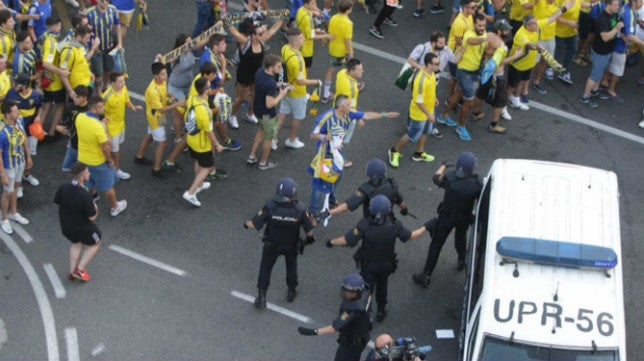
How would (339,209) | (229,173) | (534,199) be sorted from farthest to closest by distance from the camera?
1. (229,173)
2. (339,209)
3. (534,199)

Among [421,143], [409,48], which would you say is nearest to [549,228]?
[421,143]

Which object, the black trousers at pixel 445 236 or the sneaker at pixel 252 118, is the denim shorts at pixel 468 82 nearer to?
the sneaker at pixel 252 118

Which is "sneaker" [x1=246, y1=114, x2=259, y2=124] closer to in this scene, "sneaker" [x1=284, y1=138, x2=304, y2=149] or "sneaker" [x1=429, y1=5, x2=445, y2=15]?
"sneaker" [x1=284, y1=138, x2=304, y2=149]

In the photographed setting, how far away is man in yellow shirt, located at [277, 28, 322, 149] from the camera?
13797 mm

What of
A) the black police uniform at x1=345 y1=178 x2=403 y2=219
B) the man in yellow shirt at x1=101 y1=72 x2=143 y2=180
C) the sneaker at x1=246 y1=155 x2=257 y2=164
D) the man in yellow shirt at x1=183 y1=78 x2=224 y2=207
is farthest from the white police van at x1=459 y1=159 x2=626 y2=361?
the man in yellow shirt at x1=101 y1=72 x2=143 y2=180

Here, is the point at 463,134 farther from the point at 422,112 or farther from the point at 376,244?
the point at 376,244

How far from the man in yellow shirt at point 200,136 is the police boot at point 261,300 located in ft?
6.84

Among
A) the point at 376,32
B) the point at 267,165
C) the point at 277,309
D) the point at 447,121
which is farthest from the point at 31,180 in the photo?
the point at 376,32

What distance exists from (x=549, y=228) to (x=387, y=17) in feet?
26.7

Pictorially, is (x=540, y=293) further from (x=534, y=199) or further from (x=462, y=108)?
(x=462, y=108)

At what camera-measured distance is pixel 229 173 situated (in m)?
14.0

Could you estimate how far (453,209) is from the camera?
11719 millimetres

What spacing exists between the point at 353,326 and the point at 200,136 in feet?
12.6

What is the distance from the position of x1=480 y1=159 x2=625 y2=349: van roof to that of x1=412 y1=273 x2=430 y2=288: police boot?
1.87 m
